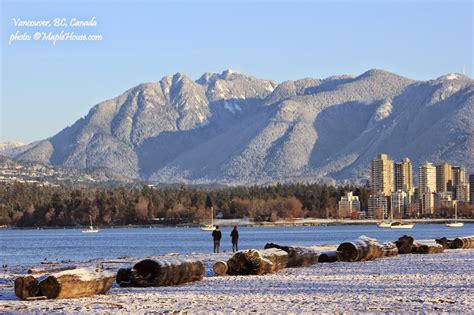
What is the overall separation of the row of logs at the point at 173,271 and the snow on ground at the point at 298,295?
0.48 m

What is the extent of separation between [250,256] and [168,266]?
6.93 m

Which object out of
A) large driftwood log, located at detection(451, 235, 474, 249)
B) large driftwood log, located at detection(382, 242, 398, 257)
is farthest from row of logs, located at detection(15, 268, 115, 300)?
large driftwood log, located at detection(451, 235, 474, 249)

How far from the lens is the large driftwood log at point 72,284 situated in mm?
34438

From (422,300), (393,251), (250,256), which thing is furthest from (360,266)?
(422,300)

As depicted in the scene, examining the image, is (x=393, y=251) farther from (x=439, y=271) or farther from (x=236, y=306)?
(x=236, y=306)

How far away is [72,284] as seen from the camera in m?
34.6

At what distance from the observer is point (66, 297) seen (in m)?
34.7

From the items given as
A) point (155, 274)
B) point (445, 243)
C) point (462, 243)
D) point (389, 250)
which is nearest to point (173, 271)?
point (155, 274)

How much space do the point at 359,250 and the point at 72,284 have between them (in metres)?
25.3

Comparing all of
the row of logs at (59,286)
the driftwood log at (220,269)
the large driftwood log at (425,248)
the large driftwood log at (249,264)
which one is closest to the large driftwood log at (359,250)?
the large driftwood log at (425,248)

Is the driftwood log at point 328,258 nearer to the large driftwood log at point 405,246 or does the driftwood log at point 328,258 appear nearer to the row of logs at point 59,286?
the large driftwood log at point 405,246

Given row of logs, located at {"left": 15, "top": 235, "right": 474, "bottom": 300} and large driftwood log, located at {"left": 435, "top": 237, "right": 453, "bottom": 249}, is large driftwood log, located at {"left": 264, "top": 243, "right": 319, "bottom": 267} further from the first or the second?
large driftwood log, located at {"left": 435, "top": 237, "right": 453, "bottom": 249}

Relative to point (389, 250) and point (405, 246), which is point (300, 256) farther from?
point (405, 246)

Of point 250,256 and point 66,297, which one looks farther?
point 250,256
